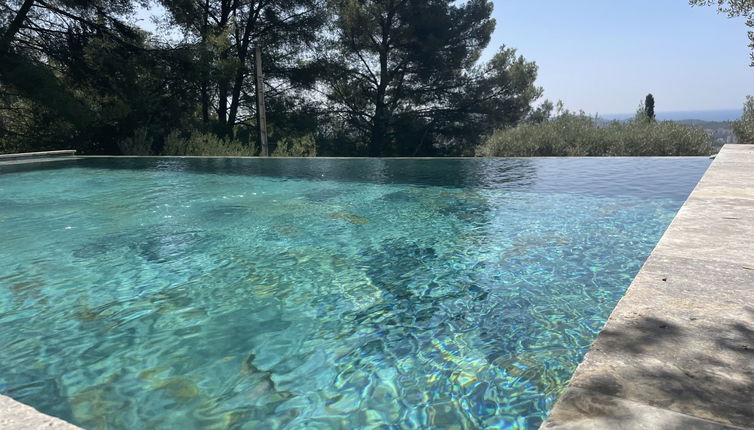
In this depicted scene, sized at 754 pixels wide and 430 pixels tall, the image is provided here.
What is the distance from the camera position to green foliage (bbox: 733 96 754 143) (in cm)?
1098

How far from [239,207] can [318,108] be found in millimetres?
14044

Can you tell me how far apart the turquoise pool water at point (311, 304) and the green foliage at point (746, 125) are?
709 centimetres

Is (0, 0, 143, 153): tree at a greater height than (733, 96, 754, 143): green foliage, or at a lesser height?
greater

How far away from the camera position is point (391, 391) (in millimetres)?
1874

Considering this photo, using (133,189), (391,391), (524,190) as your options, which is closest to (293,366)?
(391,391)

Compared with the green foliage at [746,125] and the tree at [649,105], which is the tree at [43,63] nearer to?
the green foliage at [746,125]

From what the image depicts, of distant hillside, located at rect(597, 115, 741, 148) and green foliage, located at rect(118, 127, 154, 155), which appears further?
green foliage, located at rect(118, 127, 154, 155)

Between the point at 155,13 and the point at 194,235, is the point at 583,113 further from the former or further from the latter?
the point at 194,235

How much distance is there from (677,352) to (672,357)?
0.15ft

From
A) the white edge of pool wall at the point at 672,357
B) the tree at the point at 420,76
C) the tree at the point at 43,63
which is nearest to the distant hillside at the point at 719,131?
the tree at the point at 420,76

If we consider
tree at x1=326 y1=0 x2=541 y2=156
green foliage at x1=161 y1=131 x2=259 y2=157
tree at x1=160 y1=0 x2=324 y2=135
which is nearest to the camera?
green foliage at x1=161 y1=131 x2=259 y2=157

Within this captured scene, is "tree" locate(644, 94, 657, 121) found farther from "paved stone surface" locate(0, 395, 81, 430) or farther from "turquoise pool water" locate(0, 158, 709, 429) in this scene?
"paved stone surface" locate(0, 395, 81, 430)

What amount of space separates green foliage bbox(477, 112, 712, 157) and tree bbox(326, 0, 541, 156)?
3.91m

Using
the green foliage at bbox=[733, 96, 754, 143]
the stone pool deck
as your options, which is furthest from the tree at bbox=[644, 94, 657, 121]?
the stone pool deck
